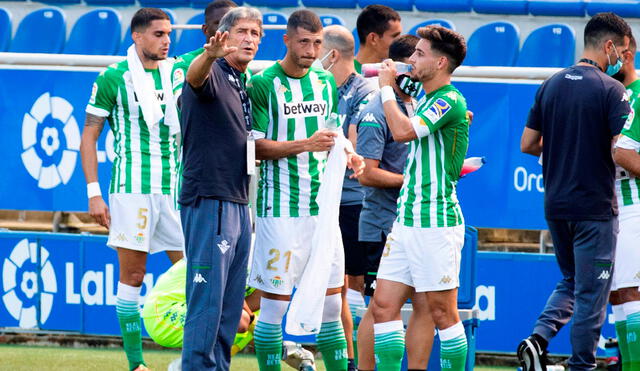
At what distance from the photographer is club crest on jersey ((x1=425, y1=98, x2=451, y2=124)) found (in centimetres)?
514

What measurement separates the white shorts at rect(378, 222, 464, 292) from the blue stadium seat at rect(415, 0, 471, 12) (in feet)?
19.4

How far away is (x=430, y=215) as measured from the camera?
5.22m

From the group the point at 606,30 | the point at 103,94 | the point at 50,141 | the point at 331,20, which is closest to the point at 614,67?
the point at 606,30

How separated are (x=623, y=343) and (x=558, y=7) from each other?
554 cm

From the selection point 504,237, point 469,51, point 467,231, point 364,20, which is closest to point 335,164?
point 467,231

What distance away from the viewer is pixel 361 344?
5.89 metres

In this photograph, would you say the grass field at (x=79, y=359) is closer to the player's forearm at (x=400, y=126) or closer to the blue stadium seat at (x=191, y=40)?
the player's forearm at (x=400, y=126)

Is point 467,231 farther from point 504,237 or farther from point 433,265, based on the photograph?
point 504,237

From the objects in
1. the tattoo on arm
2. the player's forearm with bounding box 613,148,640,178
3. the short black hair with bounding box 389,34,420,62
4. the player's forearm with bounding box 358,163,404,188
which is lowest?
the player's forearm with bounding box 358,163,404,188

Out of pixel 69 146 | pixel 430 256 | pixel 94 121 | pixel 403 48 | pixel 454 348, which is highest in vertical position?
pixel 403 48

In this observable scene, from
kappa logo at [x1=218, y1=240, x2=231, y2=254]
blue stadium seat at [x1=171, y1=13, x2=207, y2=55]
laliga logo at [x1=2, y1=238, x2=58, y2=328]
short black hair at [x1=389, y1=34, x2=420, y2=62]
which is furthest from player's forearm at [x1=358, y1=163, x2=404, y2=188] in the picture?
blue stadium seat at [x1=171, y1=13, x2=207, y2=55]

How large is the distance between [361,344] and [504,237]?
1.96 metres

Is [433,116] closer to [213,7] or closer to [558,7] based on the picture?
[213,7]

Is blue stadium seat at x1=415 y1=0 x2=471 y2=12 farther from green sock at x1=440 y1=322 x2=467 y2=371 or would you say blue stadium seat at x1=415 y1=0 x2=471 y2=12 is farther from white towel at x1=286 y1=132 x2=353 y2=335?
green sock at x1=440 y1=322 x2=467 y2=371
